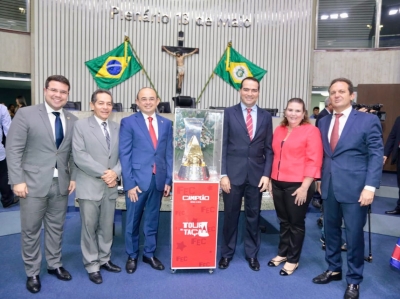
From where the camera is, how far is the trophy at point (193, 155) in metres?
2.90

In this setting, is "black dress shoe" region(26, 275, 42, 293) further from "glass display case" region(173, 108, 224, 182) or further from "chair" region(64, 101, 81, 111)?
"chair" region(64, 101, 81, 111)

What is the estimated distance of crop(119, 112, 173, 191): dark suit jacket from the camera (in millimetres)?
2811

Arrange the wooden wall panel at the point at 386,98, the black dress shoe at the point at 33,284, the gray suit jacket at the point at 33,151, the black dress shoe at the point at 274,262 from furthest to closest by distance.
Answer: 1. the wooden wall panel at the point at 386,98
2. the black dress shoe at the point at 274,262
3. the black dress shoe at the point at 33,284
4. the gray suit jacket at the point at 33,151

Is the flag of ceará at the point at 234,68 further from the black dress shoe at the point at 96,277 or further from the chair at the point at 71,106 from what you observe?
the black dress shoe at the point at 96,277

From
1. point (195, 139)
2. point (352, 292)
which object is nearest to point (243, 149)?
point (195, 139)

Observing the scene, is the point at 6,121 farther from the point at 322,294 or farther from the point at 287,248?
the point at 322,294

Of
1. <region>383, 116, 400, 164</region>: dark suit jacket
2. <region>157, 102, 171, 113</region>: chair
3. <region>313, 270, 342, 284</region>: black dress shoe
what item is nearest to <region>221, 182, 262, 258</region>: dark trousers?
<region>313, 270, 342, 284</region>: black dress shoe

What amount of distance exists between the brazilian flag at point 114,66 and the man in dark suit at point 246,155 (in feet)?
23.3

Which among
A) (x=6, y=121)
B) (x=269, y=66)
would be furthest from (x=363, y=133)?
(x=269, y=66)

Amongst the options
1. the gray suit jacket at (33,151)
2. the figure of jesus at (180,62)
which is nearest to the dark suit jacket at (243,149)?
the gray suit jacket at (33,151)

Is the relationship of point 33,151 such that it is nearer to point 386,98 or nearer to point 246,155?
point 246,155

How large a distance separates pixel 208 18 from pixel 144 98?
25.5 ft

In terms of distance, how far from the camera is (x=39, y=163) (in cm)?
257

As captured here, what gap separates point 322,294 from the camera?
2.68m
